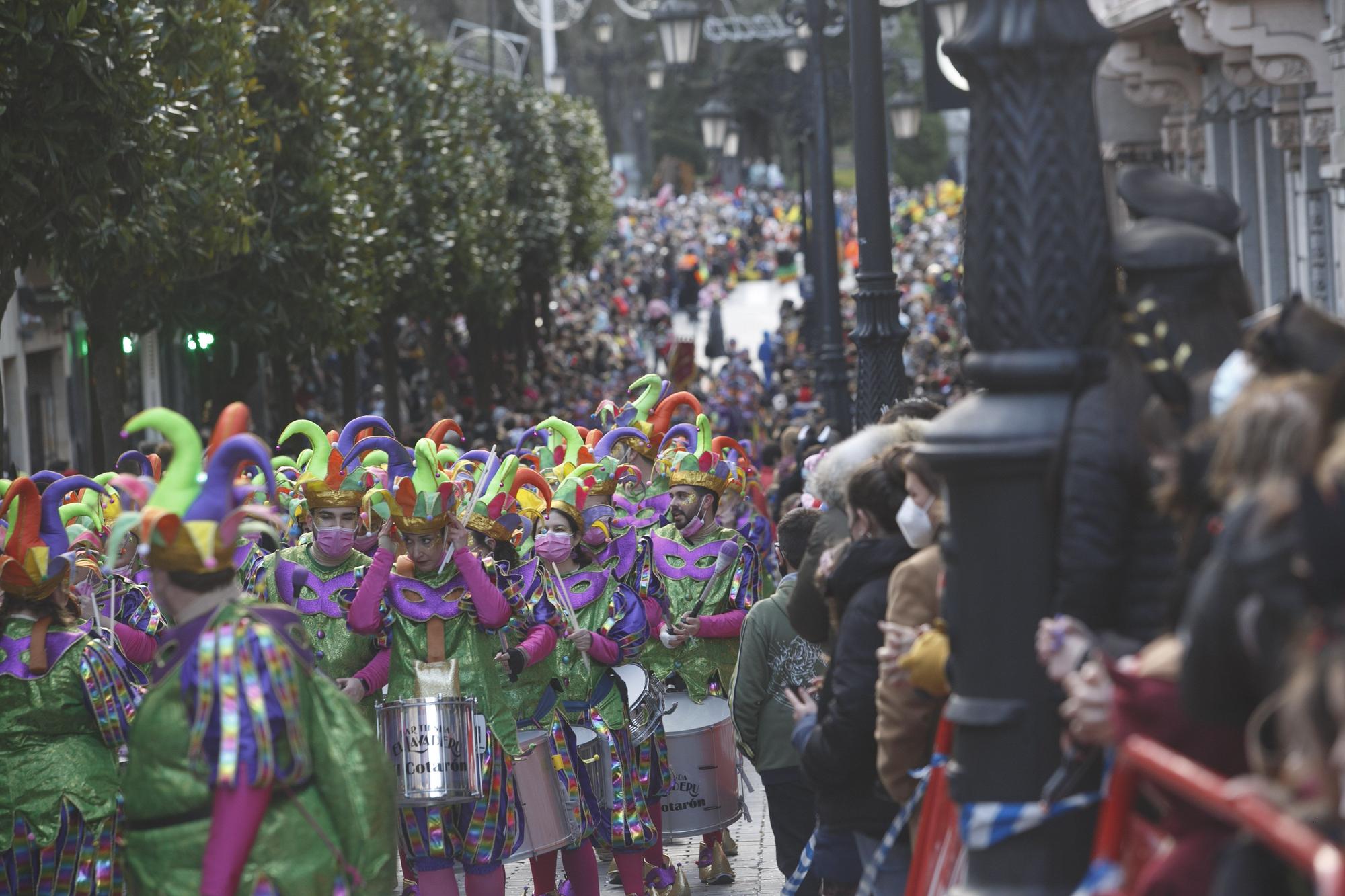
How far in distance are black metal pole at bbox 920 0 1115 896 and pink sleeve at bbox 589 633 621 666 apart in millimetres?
5120

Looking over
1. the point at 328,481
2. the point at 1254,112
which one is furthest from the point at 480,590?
the point at 1254,112

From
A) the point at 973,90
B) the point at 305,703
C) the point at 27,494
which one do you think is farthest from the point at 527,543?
the point at 973,90

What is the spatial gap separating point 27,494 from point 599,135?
158 feet

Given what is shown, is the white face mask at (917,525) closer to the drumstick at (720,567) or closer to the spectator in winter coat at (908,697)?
the spectator in winter coat at (908,697)

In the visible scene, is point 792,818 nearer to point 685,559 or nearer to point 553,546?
point 553,546

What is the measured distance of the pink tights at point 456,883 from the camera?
845 centimetres

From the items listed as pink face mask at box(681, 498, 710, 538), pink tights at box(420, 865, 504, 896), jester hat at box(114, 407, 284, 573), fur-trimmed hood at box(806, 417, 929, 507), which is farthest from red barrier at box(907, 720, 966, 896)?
pink face mask at box(681, 498, 710, 538)

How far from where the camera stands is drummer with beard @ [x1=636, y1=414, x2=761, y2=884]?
10445 mm

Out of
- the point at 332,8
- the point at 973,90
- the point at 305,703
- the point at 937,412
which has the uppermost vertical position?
the point at 332,8

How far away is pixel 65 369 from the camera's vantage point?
94.9 feet

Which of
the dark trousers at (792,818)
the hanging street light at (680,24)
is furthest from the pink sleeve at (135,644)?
the hanging street light at (680,24)

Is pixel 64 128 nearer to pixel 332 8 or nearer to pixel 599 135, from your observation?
pixel 332 8

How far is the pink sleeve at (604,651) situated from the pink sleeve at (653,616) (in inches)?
13.2

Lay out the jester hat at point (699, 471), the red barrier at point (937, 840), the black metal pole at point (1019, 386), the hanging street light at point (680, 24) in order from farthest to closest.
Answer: the hanging street light at point (680, 24) < the jester hat at point (699, 471) < the red barrier at point (937, 840) < the black metal pole at point (1019, 386)
